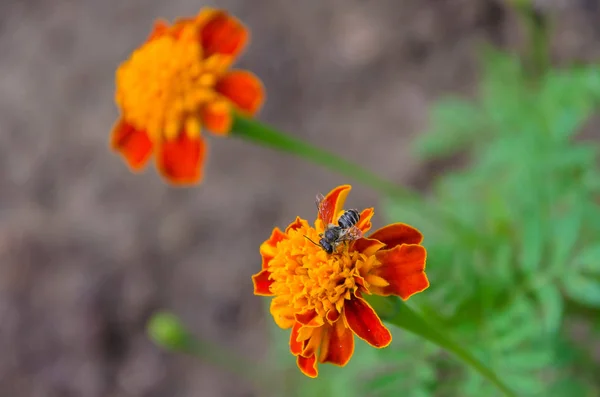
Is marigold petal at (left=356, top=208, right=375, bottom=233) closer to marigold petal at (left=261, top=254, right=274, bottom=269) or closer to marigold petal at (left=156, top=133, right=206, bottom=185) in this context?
marigold petal at (left=261, top=254, right=274, bottom=269)

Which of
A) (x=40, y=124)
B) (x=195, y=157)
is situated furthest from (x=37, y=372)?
(x=195, y=157)

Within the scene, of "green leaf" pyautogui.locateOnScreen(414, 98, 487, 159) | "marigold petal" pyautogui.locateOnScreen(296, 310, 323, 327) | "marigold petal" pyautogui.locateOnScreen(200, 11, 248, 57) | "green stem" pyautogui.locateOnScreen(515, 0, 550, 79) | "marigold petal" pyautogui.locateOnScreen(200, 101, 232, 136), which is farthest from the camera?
"green stem" pyautogui.locateOnScreen(515, 0, 550, 79)

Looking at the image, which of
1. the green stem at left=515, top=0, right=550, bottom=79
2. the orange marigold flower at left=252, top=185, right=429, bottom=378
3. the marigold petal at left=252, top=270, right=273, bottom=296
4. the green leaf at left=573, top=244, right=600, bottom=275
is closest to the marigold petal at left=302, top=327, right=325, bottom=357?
the orange marigold flower at left=252, top=185, right=429, bottom=378

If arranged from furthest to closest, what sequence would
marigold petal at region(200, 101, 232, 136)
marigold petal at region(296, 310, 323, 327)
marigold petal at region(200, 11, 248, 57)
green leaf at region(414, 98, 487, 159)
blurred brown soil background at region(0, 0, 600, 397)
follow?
blurred brown soil background at region(0, 0, 600, 397)
green leaf at region(414, 98, 487, 159)
marigold petal at region(200, 11, 248, 57)
marigold petal at region(200, 101, 232, 136)
marigold petal at region(296, 310, 323, 327)

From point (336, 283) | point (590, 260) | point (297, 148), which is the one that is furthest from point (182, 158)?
point (590, 260)

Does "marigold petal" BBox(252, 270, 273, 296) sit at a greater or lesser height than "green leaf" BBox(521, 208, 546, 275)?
lesser

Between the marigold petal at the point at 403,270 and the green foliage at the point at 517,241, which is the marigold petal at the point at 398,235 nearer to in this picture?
the marigold petal at the point at 403,270

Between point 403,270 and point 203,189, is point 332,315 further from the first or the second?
point 203,189
